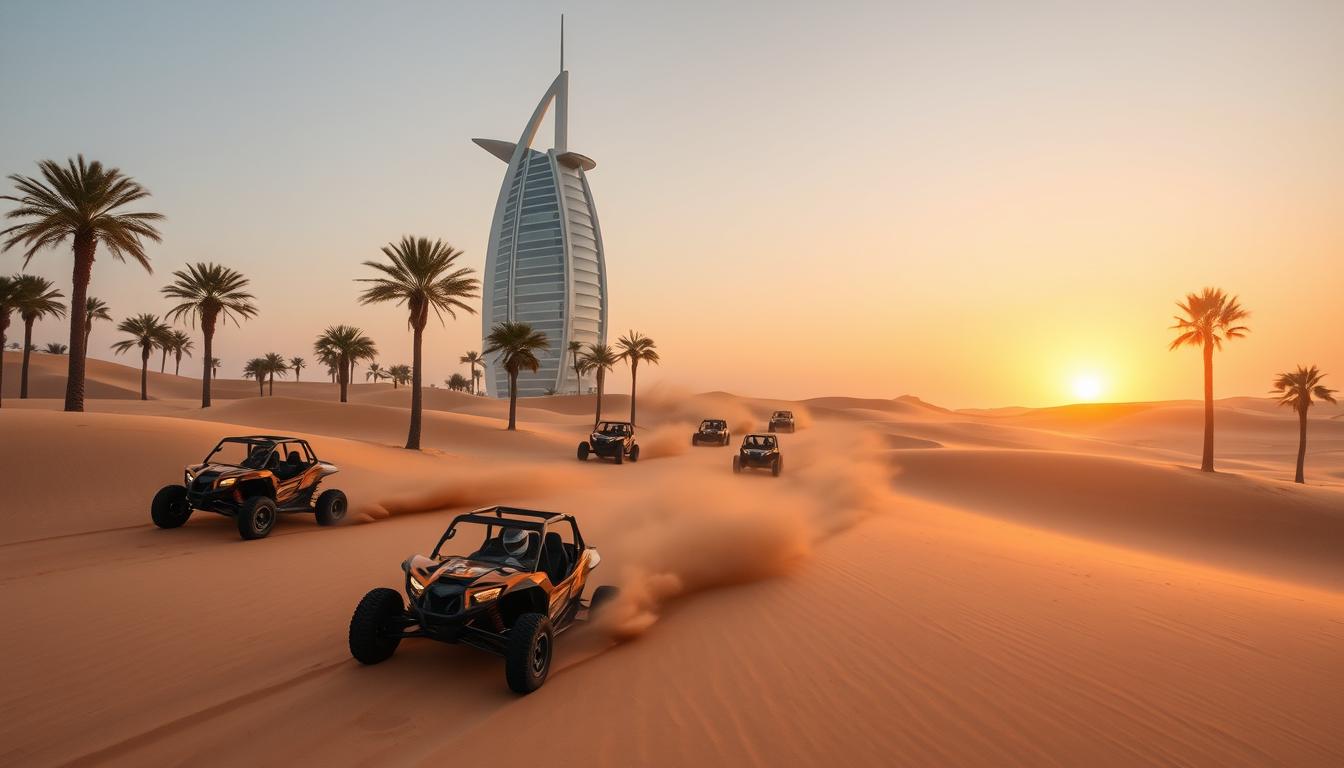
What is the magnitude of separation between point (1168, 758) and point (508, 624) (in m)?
5.66

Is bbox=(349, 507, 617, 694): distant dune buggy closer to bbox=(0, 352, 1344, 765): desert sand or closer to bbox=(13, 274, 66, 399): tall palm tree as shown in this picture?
bbox=(0, 352, 1344, 765): desert sand

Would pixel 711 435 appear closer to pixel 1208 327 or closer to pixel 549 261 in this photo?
pixel 1208 327

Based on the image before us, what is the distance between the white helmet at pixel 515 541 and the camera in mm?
6426

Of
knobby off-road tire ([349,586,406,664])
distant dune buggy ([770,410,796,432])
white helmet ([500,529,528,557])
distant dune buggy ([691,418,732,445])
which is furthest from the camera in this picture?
distant dune buggy ([770,410,796,432])

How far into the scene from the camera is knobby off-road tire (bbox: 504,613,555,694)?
16.6 feet

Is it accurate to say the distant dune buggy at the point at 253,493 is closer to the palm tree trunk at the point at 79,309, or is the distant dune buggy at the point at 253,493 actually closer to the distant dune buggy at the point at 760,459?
the distant dune buggy at the point at 760,459

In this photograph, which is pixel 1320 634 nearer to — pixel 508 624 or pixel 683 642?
pixel 683 642

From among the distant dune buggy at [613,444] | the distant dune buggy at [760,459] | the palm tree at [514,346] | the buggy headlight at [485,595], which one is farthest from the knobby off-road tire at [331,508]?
the palm tree at [514,346]

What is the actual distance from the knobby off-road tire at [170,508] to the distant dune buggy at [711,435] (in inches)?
1109

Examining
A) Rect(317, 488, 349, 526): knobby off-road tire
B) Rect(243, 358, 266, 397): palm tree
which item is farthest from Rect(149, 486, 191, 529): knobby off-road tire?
Rect(243, 358, 266, 397): palm tree

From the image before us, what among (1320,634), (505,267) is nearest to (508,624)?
(1320,634)

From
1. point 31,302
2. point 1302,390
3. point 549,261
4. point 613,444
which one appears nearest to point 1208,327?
point 1302,390

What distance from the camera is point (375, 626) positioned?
18.4 feet

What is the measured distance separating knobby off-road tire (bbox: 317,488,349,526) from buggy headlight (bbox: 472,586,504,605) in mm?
9577
